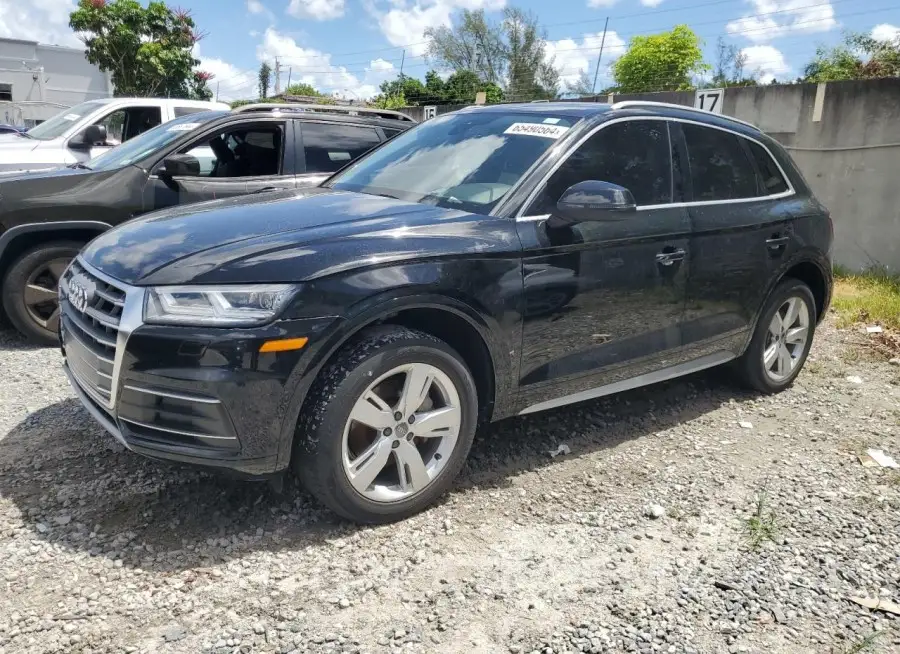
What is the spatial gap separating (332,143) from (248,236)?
347 centimetres

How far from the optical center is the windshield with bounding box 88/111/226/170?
5641mm

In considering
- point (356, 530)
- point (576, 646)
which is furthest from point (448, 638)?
point (356, 530)

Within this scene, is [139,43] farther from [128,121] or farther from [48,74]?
[128,121]

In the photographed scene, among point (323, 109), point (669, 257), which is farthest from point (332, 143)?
point (669, 257)

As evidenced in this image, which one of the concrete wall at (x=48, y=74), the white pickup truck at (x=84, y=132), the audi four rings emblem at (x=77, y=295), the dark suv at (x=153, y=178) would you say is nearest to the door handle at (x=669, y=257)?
the dark suv at (x=153, y=178)

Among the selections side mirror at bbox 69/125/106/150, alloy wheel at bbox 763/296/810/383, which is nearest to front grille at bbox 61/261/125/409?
alloy wheel at bbox 763/296/810/383

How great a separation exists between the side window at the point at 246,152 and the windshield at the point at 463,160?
1.86m

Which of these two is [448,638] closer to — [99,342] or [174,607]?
[174,607]

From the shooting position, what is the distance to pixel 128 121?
28.5ft

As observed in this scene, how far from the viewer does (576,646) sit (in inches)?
93.8

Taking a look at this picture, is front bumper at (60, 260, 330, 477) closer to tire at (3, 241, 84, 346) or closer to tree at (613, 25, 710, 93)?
tire at (3, 241, 84, 346)

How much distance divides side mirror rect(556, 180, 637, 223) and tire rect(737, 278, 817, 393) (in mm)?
1819

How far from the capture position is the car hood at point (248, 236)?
105 inches

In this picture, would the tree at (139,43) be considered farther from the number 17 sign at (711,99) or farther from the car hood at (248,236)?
the car hood at (248,236)
